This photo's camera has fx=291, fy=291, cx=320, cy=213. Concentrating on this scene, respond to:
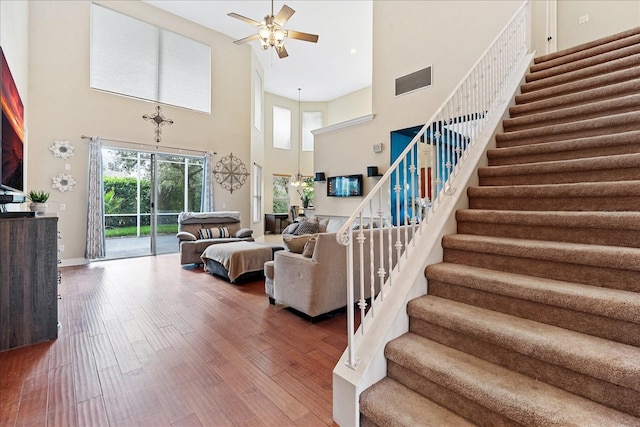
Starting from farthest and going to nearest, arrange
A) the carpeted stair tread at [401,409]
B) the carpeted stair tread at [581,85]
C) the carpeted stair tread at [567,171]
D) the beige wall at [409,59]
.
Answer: the beige wall at [409,59], the carpeted stair tread at [581,85], the carpeted stair tread at [567,171], the carpeted stair tread at [401,409]

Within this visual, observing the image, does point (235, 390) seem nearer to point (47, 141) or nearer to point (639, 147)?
point (639, 147)

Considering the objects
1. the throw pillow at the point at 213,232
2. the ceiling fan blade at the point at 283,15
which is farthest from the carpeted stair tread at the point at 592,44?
the throw pillow at the point at 213,232

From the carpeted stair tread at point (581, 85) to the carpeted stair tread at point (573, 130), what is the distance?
76 centimetres

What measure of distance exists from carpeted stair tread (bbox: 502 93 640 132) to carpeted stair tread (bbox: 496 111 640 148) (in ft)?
0.33

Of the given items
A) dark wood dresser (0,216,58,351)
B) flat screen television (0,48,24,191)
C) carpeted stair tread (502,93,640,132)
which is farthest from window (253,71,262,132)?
carpeted stair tread (502,93,640,132)

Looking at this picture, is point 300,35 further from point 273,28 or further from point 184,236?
point 184,236

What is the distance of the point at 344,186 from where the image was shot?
7094mm

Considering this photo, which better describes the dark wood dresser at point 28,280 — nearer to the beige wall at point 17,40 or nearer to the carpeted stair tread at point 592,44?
the beige wall at point 17,40

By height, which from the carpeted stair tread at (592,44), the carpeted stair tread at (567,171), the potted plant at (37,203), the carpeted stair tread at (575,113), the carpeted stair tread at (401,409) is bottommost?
the carpeted stair tread at (401,409)

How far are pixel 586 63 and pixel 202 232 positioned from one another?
21.2ft

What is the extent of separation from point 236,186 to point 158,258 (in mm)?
2633

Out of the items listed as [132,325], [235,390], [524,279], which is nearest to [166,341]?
[132,325]

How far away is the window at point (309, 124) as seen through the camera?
11906mm

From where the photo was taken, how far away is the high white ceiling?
6.33m
